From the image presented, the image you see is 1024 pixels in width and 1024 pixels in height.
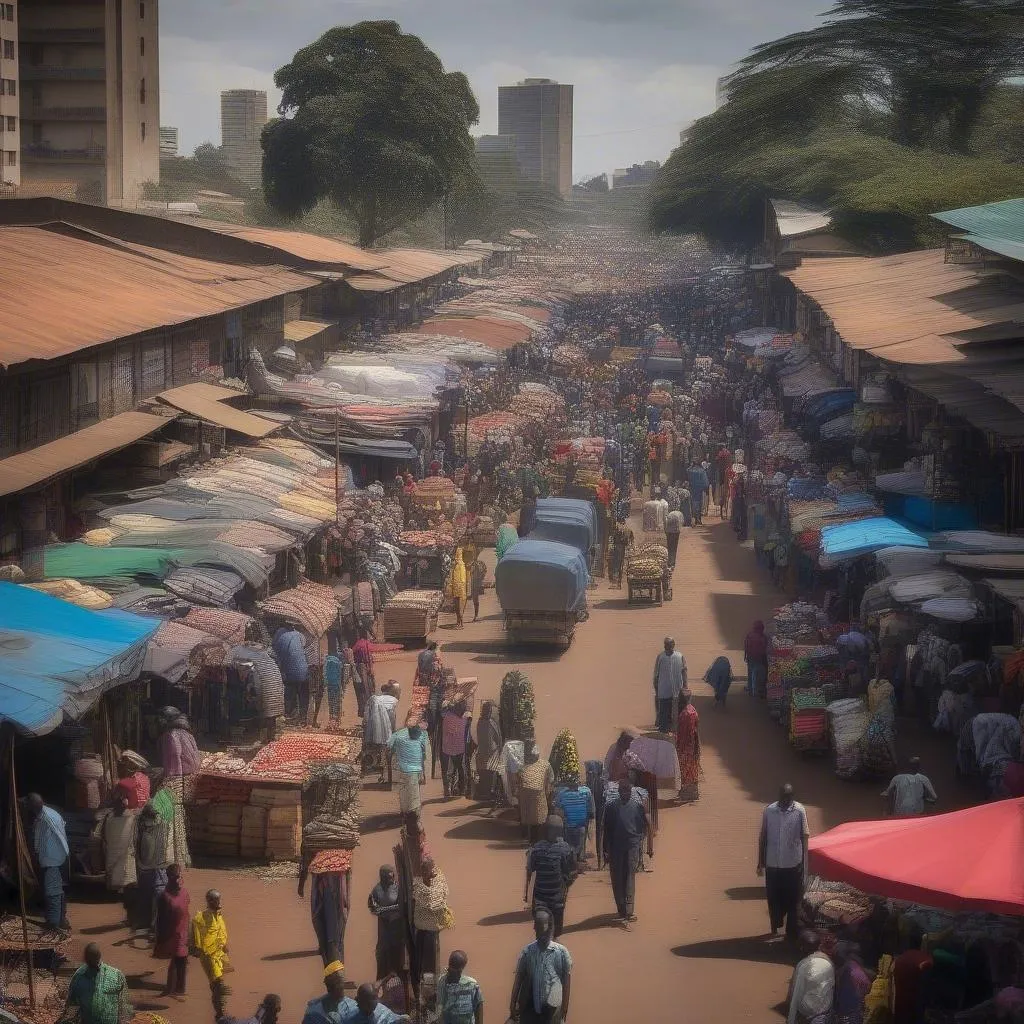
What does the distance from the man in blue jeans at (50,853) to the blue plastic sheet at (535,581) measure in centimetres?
965

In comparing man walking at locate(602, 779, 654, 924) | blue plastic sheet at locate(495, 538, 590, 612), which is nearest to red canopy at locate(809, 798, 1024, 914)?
man walking at locate(602, 779, 654, 924)

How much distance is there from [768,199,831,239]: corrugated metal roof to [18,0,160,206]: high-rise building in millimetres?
31729

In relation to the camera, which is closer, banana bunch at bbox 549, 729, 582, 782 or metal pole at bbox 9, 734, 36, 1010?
A: metal pole at bbox 9, 734, 36, 1010

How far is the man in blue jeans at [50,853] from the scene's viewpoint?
10422 mm

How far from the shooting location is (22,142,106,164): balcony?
7238cm

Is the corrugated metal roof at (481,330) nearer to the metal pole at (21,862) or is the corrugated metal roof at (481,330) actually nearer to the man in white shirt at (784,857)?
the man in white shirt at (784,857)

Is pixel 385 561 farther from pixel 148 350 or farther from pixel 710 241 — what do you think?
pixel 710 241

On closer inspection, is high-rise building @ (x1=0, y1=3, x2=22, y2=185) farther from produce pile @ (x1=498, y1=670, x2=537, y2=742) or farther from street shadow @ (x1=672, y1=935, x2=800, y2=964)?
street shadow @ (x1=672, y1=935, x2=800, y2=964)

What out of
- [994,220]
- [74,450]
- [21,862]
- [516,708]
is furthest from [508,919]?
[994,220]

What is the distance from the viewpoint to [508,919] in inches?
447

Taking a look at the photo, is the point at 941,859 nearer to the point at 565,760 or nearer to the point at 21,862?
the point at 565,760

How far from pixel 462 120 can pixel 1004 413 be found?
144 ft

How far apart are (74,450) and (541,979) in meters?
11.1

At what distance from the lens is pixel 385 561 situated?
21.8 m
